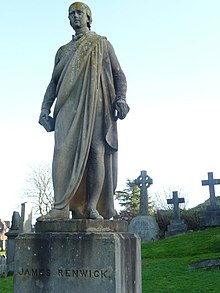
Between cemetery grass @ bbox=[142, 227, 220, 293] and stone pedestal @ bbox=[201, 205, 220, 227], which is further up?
stone pedestal @ bbox=[201, 205, 220, 227]

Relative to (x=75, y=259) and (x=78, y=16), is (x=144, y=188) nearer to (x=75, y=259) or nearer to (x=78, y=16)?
(x=78, y=16)

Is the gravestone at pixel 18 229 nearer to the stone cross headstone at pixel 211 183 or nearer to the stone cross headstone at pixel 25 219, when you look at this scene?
the stone cross headstone at pixel 25 219

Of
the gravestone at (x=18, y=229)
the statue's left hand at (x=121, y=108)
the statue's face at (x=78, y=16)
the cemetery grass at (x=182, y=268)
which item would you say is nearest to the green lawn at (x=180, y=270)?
the cemetery grass at (x=182, y=268)

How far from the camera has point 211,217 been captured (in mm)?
23922

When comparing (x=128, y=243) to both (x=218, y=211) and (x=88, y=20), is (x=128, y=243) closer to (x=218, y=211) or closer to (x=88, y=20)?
(x=88, y=20)

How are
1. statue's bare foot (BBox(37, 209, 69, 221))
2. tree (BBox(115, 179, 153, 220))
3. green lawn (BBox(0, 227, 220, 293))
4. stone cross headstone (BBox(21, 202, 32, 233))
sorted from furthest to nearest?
1. tree (BBox(115, 179, 153, 220))
2. stone cross headstone (BBox(21, 202, 32, 233))
3. green lawn (BBox(0, 227, 220, 293))
4. statue's bare foot (BBox(37, 209, 69, 221))

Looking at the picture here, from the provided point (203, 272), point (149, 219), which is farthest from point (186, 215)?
point (203, 272)

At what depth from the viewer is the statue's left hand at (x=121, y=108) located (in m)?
5.02

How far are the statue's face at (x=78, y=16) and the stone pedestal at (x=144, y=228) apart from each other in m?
19.8

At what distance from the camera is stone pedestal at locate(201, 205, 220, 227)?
77.9 feet

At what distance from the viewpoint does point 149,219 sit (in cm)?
2494

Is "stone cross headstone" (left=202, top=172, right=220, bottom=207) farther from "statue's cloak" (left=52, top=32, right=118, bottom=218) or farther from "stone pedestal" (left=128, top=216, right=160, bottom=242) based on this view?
"statue's cloak" (left=52, top=32, right=118, bottom=218)

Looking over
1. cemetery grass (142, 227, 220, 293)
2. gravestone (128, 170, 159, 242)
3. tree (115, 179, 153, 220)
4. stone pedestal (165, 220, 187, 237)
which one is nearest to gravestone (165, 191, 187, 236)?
stone pedestal (165, 220, 187, 237)

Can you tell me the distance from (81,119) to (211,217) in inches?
808
